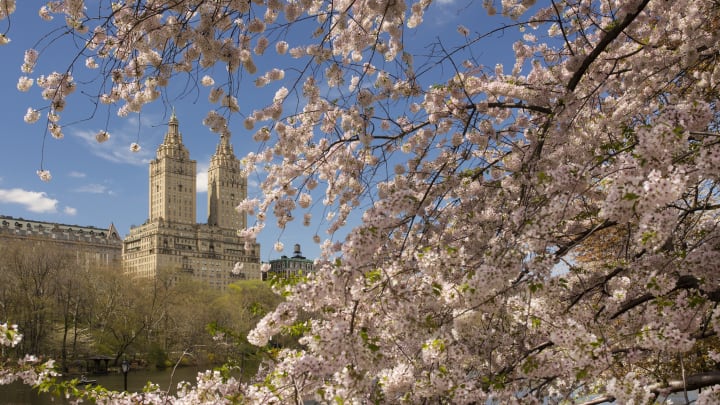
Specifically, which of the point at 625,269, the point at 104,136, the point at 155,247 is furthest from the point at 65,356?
the point at 155,247

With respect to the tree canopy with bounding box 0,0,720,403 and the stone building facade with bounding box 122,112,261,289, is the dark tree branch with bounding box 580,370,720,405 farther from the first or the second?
the stone building facade with bounding box 122,112,261,289

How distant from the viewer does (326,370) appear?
3268 mm

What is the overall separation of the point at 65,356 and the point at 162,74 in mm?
36598

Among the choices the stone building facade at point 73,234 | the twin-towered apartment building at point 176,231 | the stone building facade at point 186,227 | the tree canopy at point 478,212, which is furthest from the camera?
the stone building facade at point 186,227

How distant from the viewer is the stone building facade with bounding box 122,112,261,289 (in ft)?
379

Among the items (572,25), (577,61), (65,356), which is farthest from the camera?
(65,356)

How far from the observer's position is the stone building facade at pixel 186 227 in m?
115

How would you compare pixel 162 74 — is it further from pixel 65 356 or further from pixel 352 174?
pixel 65 356

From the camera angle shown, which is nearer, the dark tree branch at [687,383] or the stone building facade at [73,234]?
the dark tree branch at [687,383]

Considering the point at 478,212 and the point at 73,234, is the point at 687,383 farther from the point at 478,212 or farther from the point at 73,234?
the point at 73,234

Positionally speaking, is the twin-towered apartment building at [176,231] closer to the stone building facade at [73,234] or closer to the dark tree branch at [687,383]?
the stone building facade at [73,234]

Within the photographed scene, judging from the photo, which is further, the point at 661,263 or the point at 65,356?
the point at 65,356

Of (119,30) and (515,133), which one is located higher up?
(119,30)

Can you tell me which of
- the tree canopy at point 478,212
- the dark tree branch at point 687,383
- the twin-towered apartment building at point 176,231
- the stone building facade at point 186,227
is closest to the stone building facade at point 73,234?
the twin-towered apartment building at point 176,231
